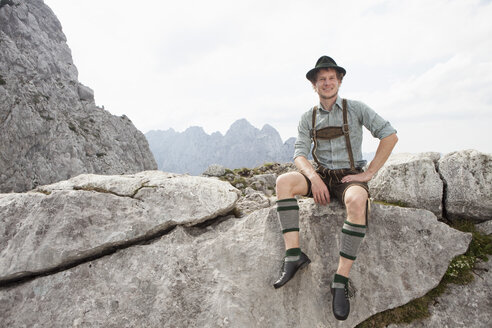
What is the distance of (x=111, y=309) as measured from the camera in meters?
5.17

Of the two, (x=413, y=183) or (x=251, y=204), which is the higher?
(x=413, y=183)

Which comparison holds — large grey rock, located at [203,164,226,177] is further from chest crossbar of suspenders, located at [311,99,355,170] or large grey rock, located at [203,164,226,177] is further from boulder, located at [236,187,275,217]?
chest crossbar of suspenders, located at [311,99,355,170]

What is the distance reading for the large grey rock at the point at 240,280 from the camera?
5.12 m

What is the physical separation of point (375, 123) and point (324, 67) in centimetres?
178

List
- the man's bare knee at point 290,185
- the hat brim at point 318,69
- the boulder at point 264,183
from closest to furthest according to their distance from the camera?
the man's bare knee at point 290,185 → the hat brim at point 318,69 → the boulder at point 264,183

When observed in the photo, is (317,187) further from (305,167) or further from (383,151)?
(383,151)

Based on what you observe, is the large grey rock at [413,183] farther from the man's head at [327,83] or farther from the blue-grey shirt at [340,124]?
the man's head at [327,83]

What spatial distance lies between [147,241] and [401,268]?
6.03 metres

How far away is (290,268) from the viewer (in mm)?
5203

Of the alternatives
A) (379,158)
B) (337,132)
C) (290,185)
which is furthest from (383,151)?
(290,185)

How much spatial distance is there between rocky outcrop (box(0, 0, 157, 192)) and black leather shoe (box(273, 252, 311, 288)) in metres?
75.9

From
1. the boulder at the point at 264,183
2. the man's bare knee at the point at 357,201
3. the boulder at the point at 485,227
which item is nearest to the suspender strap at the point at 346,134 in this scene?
the man's bare knee at the point at 357,201

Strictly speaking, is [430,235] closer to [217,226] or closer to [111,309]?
[217,226]

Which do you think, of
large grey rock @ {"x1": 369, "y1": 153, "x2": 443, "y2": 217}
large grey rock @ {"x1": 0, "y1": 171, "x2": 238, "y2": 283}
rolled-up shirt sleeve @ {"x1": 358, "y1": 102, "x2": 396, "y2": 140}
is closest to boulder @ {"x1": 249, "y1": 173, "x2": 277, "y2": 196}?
large grey rock @ {"x1": 369, "y1": 153, "x2": 443, "y2": 217}
